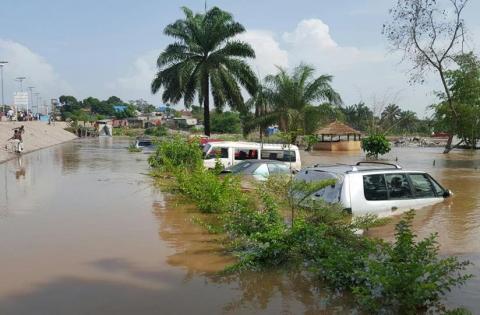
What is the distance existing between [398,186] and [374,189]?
70 centimetres

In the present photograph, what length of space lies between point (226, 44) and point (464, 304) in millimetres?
29826

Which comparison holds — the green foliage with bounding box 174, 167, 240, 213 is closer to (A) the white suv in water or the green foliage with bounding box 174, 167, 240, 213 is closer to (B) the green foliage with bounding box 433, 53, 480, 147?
(A) the white suv in water

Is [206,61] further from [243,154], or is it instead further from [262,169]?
[262,169]

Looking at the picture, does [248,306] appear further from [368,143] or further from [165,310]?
[368,143]

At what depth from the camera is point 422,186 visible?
9.91 m

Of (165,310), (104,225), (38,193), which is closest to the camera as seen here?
(165,310)

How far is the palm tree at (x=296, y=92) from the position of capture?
40.8m

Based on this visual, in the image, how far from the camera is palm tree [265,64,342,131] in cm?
4078

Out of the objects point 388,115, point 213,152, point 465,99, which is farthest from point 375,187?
point 388,115

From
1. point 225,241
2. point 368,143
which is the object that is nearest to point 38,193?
point 225,241

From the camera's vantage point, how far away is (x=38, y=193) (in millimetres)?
14727

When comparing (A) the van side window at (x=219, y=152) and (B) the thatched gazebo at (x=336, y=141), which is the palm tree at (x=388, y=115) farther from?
(A) the van side window at (x=219, y=152)

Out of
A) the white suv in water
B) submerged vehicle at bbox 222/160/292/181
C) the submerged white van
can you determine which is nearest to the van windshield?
the submerged white van

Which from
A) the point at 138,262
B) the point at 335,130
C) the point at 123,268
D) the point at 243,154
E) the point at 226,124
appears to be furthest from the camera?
the point at 226,124
